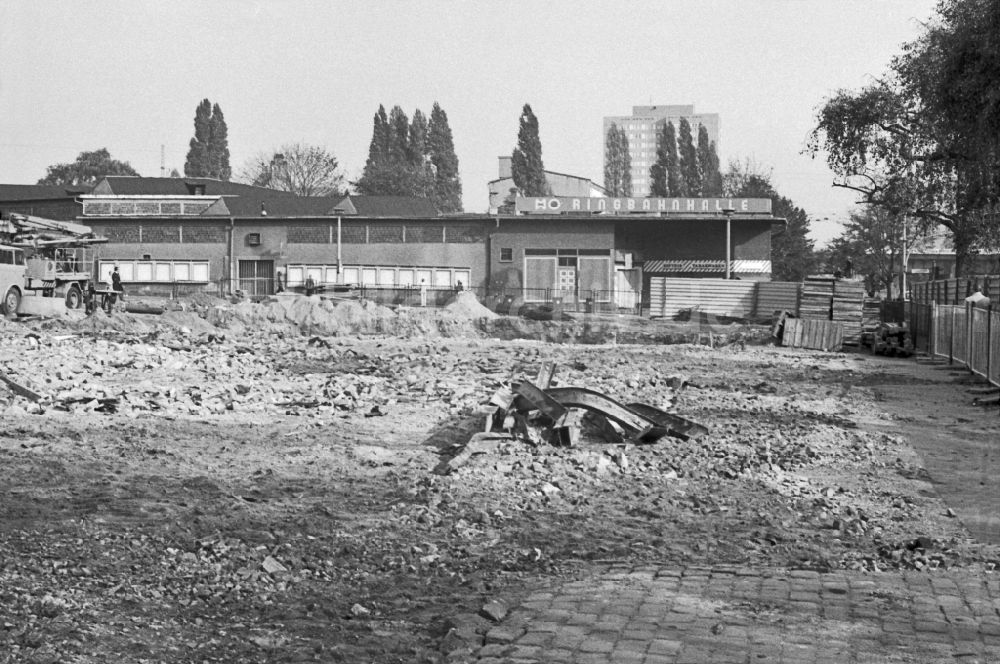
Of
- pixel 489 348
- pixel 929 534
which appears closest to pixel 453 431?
pixel 929 534

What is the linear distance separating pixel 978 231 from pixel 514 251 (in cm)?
2543

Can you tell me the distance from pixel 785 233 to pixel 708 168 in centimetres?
2314

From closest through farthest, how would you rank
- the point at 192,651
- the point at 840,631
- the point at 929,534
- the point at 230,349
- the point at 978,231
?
the point at 192,651, the point at 840,631, the point at 929,534, the point at 230,349, the point at 978,231

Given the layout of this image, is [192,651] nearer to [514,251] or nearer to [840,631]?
[840,631]

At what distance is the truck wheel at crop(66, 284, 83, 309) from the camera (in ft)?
129

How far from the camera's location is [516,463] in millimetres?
10664

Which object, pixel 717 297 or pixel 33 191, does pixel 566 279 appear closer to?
pixel 717 297

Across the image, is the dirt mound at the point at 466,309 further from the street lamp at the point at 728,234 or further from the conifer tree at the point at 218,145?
the conifer tree at the point at 218,145

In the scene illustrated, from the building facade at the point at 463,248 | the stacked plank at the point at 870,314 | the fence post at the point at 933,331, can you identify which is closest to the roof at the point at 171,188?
the building facade at the point at 463,248

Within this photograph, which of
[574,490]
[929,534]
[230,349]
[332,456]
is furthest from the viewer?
[230,349]

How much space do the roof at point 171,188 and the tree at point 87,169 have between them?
33.3 meters

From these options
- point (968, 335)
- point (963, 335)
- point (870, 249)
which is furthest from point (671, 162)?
point (968, 335)

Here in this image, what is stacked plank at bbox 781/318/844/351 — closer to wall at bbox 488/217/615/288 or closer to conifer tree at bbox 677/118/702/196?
wall at bbox 488/217/615/288

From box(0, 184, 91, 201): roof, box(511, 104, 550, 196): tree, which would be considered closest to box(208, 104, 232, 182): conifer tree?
box(0, 184, 91, 201): roof
